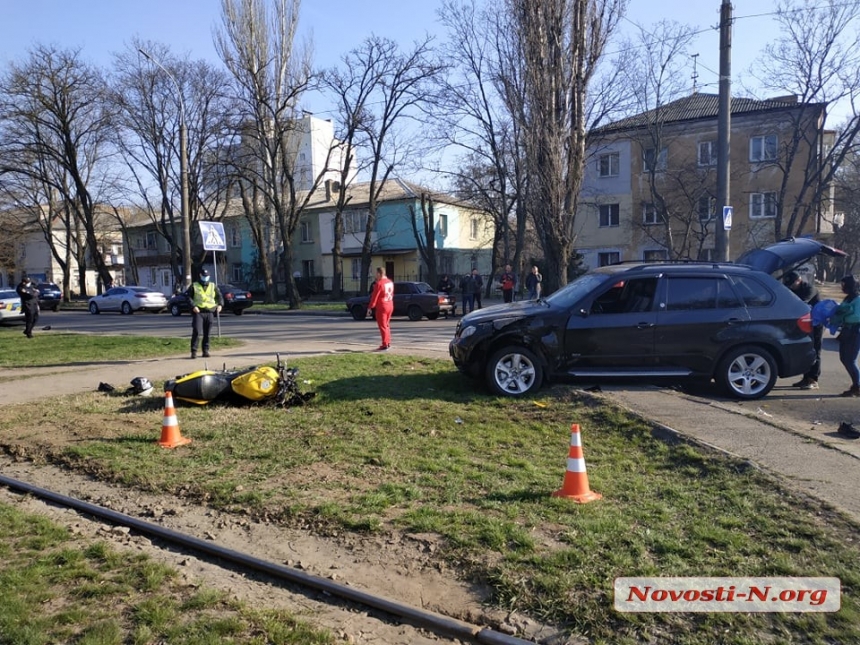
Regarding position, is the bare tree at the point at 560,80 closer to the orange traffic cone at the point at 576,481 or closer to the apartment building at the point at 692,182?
the apartment building at the point at 692,182

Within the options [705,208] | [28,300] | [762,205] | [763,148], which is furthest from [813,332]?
[763,148]

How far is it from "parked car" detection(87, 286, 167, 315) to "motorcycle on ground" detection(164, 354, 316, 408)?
29.0 m

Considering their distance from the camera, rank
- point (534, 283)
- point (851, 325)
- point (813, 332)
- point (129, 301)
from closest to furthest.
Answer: point (851, 325) → point (813, 332) → point (534, 283) → point (129, 301)

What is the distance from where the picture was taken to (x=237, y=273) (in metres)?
53.9

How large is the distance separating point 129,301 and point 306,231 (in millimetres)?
17120

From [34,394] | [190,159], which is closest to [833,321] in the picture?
[34,394]

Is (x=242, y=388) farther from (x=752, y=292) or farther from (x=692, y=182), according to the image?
(x=692, y=182)

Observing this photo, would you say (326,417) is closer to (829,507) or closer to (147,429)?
(147,429)

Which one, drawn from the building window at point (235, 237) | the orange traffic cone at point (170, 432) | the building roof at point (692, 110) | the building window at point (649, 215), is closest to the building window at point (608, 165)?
the building roof at point (692, 110)

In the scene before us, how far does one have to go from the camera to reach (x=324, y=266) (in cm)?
4828

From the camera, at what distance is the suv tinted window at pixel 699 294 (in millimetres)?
8562

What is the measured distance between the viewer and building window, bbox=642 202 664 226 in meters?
37.0

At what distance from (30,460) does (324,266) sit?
1663 inches

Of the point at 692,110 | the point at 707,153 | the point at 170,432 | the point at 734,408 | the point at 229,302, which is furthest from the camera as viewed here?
the point at 692,110
